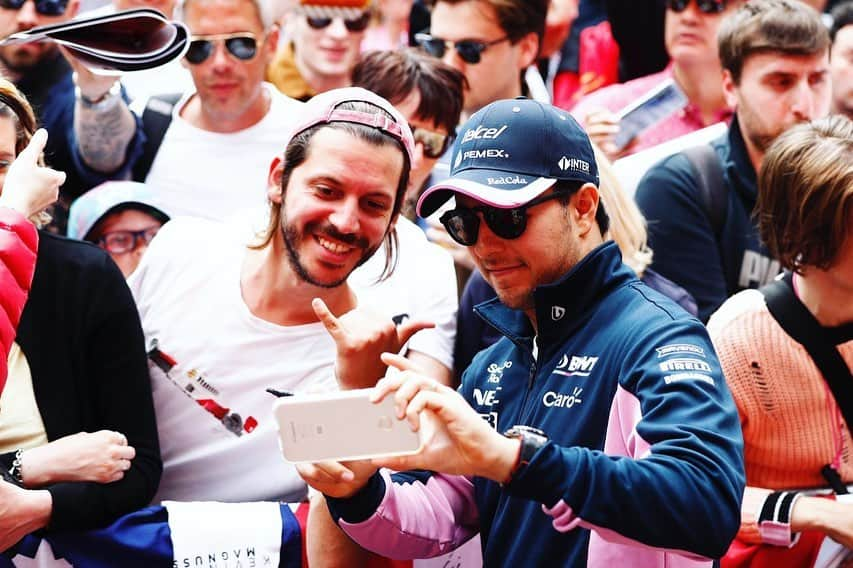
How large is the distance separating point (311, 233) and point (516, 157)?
3.26 feet

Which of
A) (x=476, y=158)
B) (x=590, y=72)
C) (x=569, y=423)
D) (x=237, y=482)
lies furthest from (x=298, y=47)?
(x=569, y=423)

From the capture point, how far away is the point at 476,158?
10.3ft

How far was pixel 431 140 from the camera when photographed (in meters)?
5.09

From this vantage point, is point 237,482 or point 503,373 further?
point 237,482

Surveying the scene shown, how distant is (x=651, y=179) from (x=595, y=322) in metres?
2.01

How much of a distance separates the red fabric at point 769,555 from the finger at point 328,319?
4.41 feet

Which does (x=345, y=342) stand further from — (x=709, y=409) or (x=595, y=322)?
(x=709, y=409)

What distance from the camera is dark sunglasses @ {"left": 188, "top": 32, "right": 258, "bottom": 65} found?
5250 millimetres

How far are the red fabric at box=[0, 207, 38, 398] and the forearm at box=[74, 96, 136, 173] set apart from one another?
6.68 ft

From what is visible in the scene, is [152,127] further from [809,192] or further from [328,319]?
[809,192]

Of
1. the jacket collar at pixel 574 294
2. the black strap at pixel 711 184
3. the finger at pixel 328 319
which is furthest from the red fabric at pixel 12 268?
the black strap at pixel 711 184

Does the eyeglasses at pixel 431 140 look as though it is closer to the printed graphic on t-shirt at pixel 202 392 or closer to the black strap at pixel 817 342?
the printed graphic on t-shirt at pixel 202 392

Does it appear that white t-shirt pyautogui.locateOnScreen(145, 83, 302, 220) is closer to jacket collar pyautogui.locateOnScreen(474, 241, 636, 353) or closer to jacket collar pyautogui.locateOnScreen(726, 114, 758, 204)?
jacket collar pyautogui.locateOnScreen(726, 114, 758, 204)

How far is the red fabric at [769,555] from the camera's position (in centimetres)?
373
